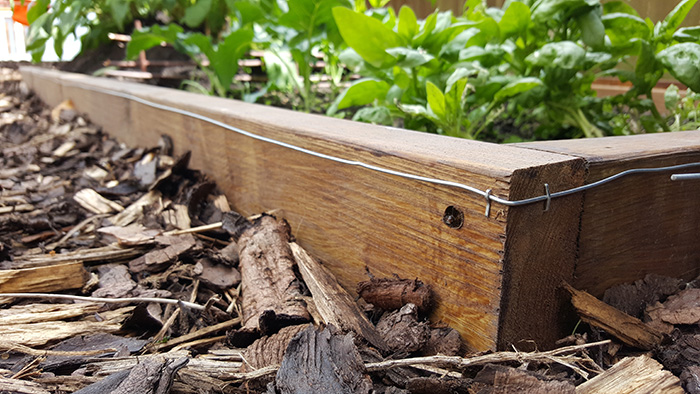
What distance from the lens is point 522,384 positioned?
0.77m

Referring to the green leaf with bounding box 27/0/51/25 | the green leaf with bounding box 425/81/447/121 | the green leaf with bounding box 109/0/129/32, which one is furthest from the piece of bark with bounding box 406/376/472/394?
the green leaf with bounding box 27/0/51/25

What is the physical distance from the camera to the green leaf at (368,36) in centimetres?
149

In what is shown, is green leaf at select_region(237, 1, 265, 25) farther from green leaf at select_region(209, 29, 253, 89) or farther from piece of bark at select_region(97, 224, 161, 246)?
piece of bark at select_region(97, 224, 161, 246)

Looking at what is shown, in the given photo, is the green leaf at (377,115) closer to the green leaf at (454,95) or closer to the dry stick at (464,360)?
the green leaf at (454,95)

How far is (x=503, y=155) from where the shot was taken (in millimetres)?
913

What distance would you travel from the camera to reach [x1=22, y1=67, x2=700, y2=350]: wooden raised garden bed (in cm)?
Answer: 85

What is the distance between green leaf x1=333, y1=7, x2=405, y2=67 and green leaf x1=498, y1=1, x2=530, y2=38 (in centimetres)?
29

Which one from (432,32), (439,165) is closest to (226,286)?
(439,165)

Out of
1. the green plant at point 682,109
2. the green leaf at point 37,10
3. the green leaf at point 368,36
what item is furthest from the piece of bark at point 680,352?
the green leaf at point 37,10

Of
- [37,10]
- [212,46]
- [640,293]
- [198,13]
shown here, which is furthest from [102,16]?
[640,293]

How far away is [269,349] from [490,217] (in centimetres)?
44

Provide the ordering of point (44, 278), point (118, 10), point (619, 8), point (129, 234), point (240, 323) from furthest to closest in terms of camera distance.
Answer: point (118, 10), point (619, 8), point (129, 234), point (44, 278), point (240, 323)

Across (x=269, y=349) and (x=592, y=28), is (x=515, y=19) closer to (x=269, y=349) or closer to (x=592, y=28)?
(x=592, y=28)

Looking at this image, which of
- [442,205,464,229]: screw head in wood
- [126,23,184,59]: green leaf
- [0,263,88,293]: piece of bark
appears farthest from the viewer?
[126,23,184,59]: green leaf
